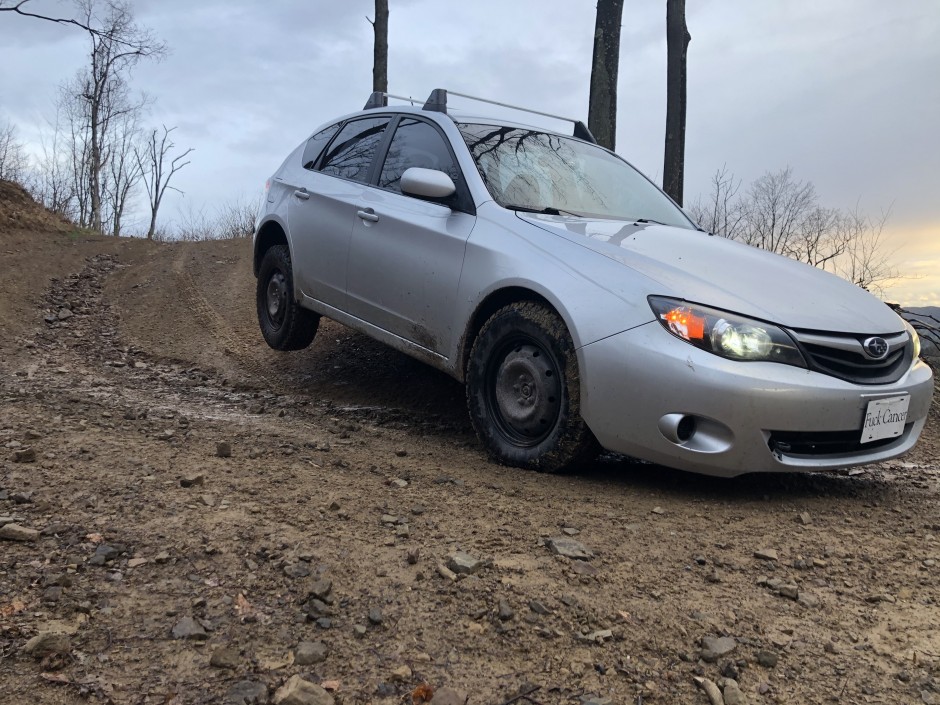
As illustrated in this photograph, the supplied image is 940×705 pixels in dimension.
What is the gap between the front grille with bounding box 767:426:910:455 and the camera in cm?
324

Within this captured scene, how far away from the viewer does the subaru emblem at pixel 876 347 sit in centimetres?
339

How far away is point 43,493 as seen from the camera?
9.22ft

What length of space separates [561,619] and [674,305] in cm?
152

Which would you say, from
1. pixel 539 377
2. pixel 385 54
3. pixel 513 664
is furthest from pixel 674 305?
pixel 385 54

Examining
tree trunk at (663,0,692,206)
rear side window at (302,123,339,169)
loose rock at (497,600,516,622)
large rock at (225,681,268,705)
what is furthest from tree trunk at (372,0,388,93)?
large rock at (225,681,268,705)

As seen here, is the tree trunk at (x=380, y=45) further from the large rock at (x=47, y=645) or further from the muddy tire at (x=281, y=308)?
the large rock at (x=47, y=645)

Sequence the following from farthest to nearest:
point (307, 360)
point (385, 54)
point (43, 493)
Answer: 1. point (385, 54)
2. point (307, 360)
3. point (43, 493)

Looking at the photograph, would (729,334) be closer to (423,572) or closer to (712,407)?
(712,407)

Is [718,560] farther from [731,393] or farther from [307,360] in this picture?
[307,360]

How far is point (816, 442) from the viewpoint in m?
3.32

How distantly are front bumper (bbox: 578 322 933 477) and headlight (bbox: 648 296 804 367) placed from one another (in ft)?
0.12

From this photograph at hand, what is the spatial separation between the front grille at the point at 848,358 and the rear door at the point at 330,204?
2.80m

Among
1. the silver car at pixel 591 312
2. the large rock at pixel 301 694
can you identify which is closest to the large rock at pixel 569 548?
the silver car at pixel 591 312

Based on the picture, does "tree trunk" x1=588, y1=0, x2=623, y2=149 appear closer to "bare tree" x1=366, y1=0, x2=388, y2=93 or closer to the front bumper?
"bare tree" x1=366, y1=0, x2=388, y2=93
